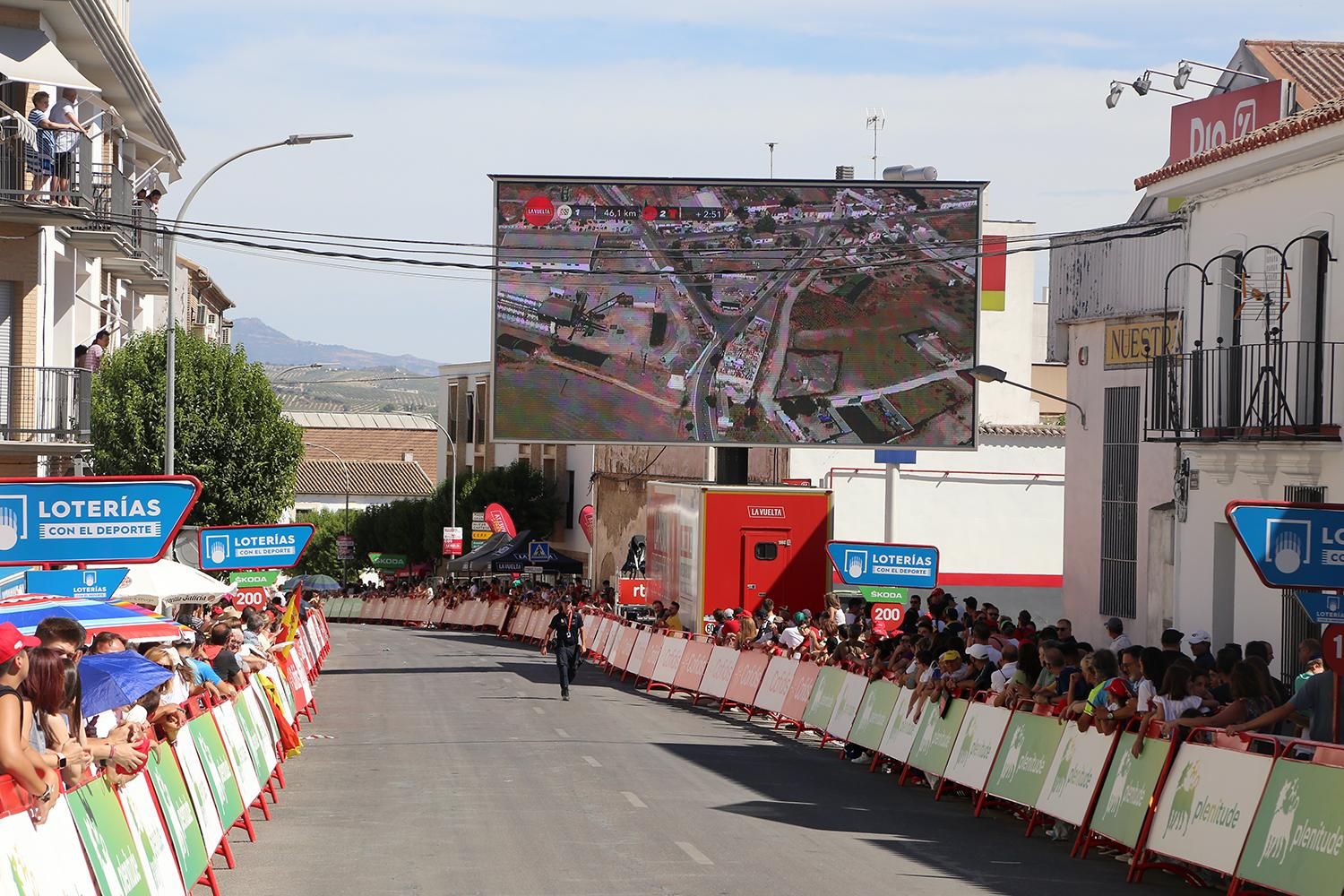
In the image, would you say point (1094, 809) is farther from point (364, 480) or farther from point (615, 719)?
point (364, 480)

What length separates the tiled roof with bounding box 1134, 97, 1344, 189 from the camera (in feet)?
65.8

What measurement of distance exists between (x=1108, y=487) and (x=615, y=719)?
1157 centimetres

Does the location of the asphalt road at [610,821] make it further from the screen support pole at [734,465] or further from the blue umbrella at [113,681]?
the screen support pole at [734,465]

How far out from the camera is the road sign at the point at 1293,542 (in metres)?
13.9

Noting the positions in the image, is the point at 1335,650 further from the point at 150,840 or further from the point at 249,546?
the point at 249,546

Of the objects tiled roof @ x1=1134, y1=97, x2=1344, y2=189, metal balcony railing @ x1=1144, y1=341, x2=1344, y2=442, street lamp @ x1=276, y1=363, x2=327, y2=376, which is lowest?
metal balcony railing @ x1=1144, y1=341, x2=1344, y2=442

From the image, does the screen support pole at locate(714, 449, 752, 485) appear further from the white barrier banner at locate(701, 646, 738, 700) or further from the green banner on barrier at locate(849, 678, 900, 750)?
the green banner on barrier at locate(849, 678, 900, 750)

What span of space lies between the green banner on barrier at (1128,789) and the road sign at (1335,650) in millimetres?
1312

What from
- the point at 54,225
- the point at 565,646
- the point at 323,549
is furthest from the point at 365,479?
the point at 565,646

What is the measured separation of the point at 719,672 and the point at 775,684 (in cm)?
270

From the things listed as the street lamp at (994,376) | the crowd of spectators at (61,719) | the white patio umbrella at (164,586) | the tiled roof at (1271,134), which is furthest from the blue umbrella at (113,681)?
the street lamp at (994,376)

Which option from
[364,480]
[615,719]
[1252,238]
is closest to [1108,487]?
[1252,238]

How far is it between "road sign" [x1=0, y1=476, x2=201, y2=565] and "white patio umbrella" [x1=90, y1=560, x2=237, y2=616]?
5.60 m

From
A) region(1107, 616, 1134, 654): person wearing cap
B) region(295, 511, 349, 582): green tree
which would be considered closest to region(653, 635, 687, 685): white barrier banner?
region(1107, 616, 1134, 654): person wearing cap
